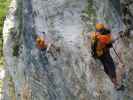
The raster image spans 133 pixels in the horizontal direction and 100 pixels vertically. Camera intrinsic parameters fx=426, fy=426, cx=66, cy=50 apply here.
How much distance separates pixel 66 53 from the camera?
18375 millimetres

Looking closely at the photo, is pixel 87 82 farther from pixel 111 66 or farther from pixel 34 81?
pixel 34 81

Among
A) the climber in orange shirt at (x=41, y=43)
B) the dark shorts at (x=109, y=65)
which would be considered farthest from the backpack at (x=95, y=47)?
the climber in orange shirt at (x=41, y=43)

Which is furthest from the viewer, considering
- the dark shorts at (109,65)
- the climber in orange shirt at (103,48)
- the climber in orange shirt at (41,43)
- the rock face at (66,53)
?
the climber in orange shirt at (41,43)

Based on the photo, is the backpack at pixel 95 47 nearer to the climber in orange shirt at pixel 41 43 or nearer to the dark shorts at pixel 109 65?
the dark shorts at pixel 109 65

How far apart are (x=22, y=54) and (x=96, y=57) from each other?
624cm

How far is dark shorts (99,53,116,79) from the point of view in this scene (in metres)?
16.8

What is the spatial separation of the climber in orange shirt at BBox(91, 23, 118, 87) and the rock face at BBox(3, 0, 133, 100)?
25 centimetres

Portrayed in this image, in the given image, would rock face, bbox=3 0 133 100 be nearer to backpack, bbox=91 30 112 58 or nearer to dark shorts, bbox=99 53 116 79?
dark shorts, bbox=99 53 116 79

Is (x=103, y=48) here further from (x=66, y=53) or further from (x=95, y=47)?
(x=66, y=53)

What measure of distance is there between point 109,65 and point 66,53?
232 centimetres

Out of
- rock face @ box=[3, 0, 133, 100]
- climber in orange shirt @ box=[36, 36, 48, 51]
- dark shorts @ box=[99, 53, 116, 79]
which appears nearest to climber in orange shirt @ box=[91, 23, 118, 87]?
dark shorts @ box=[99, 53, 116, 79]

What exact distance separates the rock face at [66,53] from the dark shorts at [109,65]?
0.20m

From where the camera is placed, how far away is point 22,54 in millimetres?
22172

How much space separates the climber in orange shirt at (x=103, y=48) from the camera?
16375 mm
